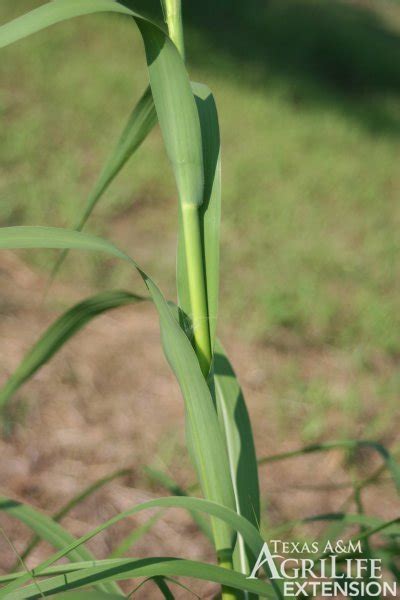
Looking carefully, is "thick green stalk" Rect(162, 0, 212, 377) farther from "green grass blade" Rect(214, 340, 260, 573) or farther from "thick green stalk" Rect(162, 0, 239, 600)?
"green grass blade" Rect(214, 340, 260, 573)

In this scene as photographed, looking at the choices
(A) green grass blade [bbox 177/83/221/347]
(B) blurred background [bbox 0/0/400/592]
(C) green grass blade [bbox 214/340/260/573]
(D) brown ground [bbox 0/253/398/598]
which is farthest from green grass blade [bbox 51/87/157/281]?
(B) blurred background [bbox 0/0/400/592]

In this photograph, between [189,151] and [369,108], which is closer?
[189,151]

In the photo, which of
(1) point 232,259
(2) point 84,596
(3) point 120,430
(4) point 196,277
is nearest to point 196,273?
(4) point 196,277

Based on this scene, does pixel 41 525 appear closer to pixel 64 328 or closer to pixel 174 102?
pixel 64 328

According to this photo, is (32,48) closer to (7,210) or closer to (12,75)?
(12,75)

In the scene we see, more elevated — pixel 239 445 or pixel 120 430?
pixel 120 430

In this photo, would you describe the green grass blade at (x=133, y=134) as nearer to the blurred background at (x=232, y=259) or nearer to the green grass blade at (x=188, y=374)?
the green grass blade at (x=188, y=374)

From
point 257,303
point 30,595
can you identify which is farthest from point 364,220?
point 30,595

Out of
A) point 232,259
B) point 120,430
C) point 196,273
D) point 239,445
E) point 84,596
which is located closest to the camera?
point 84,596
